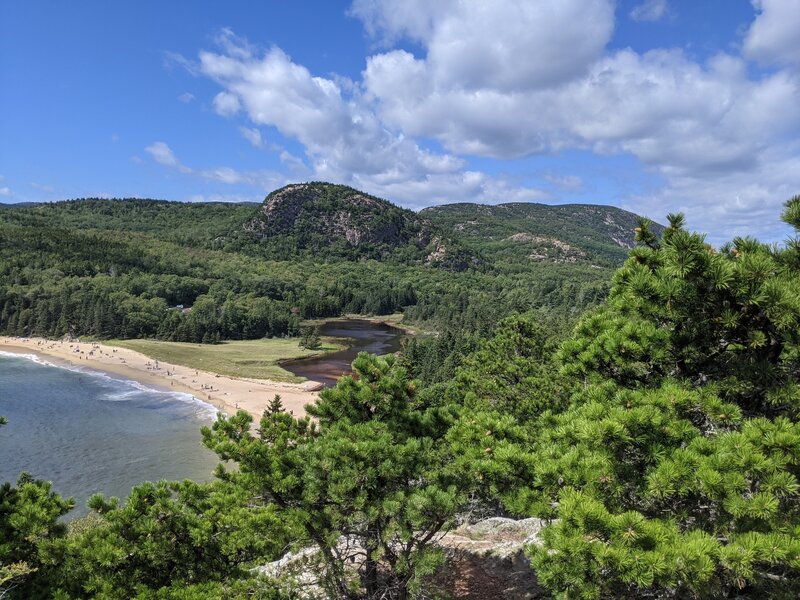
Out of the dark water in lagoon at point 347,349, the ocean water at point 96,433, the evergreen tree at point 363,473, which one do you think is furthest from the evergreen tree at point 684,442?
the dark water in lagoon at point 347,349

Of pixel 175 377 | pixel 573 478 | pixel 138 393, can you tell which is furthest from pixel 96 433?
pixel 573 478

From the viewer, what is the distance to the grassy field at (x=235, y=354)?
6988cm

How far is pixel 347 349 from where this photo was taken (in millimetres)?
90812

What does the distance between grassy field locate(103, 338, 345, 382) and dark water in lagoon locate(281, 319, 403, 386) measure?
9.66 feet

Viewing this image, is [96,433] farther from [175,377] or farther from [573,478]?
[573,478]

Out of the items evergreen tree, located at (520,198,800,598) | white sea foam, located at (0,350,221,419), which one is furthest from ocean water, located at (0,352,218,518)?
evergreen tree, located at (520,198,800,598)

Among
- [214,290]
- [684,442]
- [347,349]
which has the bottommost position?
[347,349]

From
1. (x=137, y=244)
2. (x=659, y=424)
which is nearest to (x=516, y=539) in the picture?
(x=659, y=424)

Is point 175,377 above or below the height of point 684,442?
below

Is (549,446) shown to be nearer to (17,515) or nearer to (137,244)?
(17,515)

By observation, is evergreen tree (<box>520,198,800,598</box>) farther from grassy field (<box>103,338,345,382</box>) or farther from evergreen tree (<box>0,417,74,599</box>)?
grassy field (<box>103,338,345,382</box>)

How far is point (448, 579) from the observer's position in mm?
11250

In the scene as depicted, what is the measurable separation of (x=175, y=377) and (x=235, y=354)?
19.4 metres

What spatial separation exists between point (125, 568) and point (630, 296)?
8185 mm
